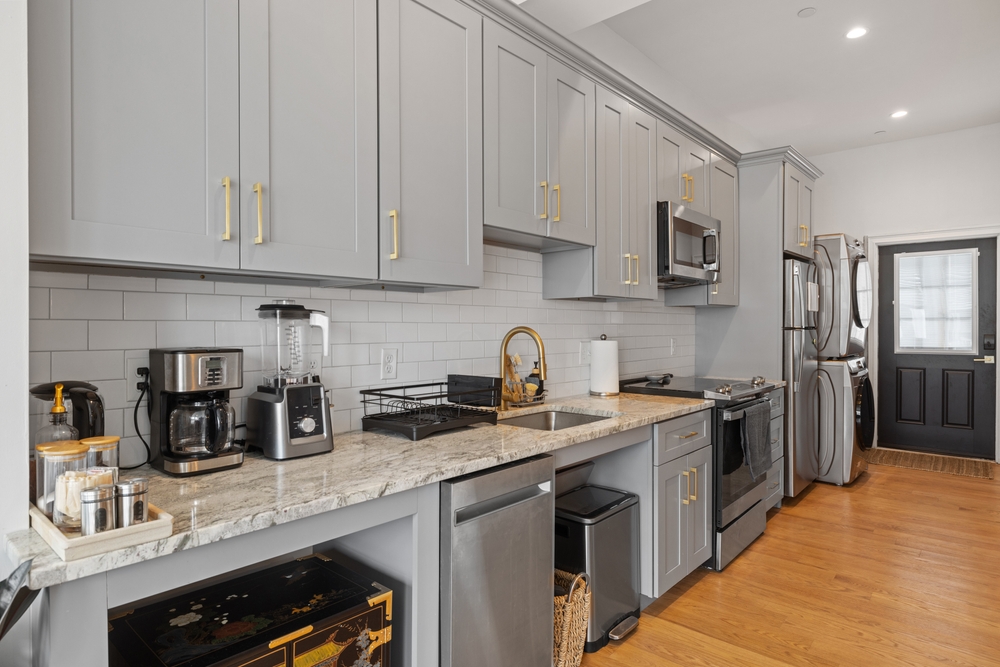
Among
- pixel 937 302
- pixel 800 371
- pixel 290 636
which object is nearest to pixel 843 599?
pixel 800 371

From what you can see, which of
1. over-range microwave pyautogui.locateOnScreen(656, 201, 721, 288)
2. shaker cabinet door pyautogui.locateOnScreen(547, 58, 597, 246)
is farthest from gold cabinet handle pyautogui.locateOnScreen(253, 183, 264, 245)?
over-range microwave pyautogui.locateOnScreen(656, 201, 721, 288)

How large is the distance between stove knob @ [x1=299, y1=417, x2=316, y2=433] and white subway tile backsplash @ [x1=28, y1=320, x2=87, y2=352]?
0.57 meters

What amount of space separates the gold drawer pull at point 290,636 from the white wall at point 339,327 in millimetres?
664

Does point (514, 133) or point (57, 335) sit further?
point (514, 133)

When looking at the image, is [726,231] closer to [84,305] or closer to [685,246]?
[685,246]

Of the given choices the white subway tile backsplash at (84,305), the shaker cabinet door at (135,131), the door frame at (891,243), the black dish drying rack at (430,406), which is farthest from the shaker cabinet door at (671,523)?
the door frame at (891,243)

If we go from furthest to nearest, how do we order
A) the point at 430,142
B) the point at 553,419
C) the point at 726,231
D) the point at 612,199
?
the point at 726,231, the point at 612,199, the point at 553,419, the point at 430,142

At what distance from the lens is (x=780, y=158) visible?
13.7 feet

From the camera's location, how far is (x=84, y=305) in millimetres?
1497

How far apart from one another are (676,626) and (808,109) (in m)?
4.14

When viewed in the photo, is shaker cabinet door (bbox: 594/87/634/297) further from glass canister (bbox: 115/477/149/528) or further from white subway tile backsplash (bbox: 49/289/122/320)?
glass canister (bbox: 115/477/149/528)

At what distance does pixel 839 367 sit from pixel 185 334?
4634 mm

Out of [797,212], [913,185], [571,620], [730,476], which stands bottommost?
[571,620]

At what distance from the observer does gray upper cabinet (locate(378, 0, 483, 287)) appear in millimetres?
1856
